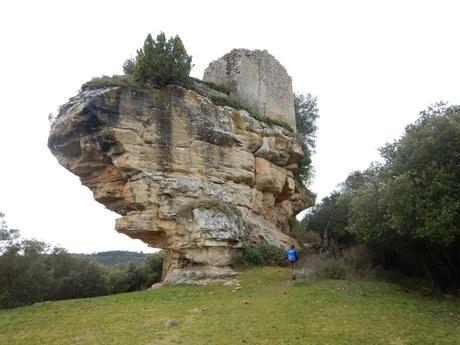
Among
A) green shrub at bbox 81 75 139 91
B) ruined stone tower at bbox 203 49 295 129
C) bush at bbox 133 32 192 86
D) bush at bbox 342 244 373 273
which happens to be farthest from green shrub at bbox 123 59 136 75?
bush at bbox 342 244 373 273

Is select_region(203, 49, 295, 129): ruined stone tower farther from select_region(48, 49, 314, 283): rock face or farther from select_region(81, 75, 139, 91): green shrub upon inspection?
select_region(81, 75, 139, 91): green shrub

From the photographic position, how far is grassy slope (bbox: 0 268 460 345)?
8.02m

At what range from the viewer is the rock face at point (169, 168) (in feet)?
49.7

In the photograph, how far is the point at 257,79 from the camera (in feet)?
71.3

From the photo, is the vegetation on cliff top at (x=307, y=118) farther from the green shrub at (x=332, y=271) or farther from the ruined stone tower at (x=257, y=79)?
the green shrub at (x=332, y=271)

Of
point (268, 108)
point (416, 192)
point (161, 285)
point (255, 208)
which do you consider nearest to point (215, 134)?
point (255, 208)

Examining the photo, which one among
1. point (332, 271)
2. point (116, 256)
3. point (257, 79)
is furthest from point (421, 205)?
point (116, 256)

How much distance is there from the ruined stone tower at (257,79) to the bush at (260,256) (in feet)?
26.5

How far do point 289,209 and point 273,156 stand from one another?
4176 millimetres

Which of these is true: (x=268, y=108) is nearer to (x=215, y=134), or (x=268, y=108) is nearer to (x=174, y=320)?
(x=215, y=134)

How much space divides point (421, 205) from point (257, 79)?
12.8 metres

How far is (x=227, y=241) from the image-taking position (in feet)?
51.2

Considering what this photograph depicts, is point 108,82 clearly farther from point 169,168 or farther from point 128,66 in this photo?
point 169,168

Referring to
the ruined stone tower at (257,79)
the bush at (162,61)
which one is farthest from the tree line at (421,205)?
the bush at (162,61)
